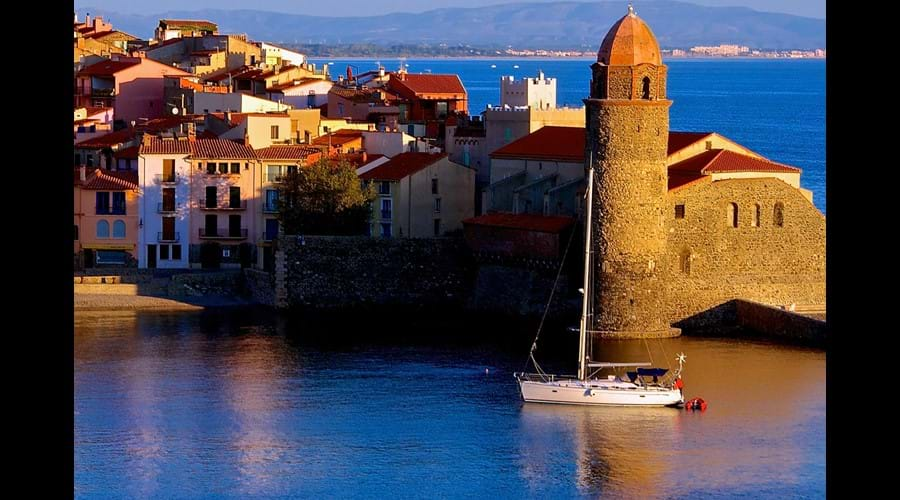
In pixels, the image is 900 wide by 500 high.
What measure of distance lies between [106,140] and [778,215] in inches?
670

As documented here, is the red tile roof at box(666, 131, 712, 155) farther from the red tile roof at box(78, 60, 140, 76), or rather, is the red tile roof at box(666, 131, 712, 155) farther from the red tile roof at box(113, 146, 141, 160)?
the red tile roof at box(78, 60, 140, 76)

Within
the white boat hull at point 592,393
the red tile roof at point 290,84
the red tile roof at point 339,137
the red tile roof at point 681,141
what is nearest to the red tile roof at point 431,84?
the red tile roof at point 290,84

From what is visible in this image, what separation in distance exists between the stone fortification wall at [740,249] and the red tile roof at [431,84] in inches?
729

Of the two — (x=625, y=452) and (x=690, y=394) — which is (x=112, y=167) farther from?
(x=625, y=452)

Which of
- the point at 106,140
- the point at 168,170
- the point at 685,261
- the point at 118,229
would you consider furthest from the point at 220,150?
the point at 685,261

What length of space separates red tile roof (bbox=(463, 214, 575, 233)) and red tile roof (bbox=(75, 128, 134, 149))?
1053 cm

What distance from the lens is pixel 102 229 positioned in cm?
3734

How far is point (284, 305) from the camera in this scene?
34.2m

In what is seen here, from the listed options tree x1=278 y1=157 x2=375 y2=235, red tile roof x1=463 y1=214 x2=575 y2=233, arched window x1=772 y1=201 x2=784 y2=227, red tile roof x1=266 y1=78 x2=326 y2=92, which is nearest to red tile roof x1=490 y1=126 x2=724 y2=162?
red tile roof x1=463 y1=214 x2=575 y2=233

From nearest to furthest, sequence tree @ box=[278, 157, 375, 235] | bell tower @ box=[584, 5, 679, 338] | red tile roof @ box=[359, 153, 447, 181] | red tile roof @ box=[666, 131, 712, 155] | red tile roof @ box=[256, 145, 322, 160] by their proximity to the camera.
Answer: bell tower @ box=[584, 5, 679, 338] < red tile roof @ box=[666, 131, 712, 155] < tree @ box=[278, 157, 375, 235] < red tile roof @ box=[359, 153, 447, 181] < red tile roof @ box=[256, 145, 322, 160]

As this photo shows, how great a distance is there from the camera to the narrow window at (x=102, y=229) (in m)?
37.3

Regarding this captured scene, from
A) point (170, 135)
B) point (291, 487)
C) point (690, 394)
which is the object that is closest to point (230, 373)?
point (690, 394)

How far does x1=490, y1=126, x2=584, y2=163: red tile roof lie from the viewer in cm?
3475

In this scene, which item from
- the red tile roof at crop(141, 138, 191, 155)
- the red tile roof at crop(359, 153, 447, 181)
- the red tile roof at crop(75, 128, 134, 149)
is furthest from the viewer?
the red tile roof at crop(75, 128, 134, 149)
